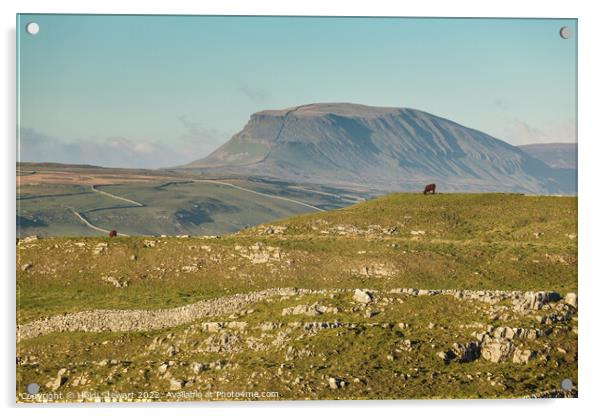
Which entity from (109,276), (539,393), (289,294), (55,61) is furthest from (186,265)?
(539,393)

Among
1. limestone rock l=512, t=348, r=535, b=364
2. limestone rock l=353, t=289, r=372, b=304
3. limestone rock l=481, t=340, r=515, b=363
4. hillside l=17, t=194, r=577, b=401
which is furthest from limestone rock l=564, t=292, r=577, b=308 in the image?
limestone rock l=353, t=289, r=372, b=304

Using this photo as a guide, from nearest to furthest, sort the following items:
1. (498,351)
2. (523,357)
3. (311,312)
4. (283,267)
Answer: (523,357), (498,351), (311,312), (283,267)

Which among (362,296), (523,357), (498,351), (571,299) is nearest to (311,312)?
(362,296)

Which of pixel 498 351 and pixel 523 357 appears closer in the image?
pixel 523 357

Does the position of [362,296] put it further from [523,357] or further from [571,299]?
[571,299]

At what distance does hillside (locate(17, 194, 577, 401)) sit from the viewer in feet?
100

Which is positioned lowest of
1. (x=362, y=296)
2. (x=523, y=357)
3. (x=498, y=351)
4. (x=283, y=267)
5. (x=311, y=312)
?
(x=523, y=357)

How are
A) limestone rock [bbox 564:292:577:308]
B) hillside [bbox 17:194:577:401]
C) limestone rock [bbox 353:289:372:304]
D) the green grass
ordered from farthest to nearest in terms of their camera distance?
the green grass, limestone rock [bbox 353:289:372:304], limestone rock [bbox 564:292:577:308], hillside [bbox 17:194:577:401]

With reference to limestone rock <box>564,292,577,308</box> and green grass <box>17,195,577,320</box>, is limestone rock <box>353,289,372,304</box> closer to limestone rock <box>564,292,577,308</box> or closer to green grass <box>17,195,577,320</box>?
green grass <box>17,195,577,320</box>

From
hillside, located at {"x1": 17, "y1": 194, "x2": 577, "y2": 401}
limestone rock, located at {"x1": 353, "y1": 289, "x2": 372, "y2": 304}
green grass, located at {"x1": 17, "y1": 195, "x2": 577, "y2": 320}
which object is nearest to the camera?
hillside, located at {"x1": 17, "y1": 194, "x2": 577, "y2": 401}

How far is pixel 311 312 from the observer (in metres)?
34.4

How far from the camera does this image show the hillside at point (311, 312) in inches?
1200

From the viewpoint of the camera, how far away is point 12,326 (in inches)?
1284

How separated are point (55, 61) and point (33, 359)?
1252 cm
